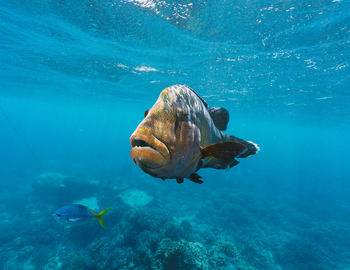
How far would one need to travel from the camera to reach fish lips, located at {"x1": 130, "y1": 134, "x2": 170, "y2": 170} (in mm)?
1036

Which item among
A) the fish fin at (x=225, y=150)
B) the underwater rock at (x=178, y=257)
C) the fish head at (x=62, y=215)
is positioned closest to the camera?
the fish fin at (x=225, y=150)

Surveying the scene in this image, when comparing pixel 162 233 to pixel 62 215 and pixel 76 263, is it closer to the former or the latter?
pixel 76 263

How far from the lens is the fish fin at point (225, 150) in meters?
1.18

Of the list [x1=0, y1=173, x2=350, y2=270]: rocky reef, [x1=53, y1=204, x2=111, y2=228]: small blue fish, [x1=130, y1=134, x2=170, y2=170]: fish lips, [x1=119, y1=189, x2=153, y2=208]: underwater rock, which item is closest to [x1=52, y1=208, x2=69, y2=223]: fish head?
[x1=53, y1=204, x2=111, y2=228]: small blue fish

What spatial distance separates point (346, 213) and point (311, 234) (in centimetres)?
1492

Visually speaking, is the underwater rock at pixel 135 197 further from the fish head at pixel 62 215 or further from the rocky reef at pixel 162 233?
the fish head at pixel 62 215

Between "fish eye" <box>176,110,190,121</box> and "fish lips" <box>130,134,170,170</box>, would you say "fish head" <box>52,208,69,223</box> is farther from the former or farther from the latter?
"fish eye" <box>176,110,190,121</box>

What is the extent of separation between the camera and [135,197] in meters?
20.3

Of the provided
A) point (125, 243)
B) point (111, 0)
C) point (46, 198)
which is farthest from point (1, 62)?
point (125, 243)

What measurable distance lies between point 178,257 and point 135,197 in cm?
1415

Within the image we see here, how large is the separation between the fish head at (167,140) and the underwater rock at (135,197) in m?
18.6

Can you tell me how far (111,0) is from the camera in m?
7.89

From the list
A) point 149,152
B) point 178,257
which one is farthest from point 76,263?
point 149,152

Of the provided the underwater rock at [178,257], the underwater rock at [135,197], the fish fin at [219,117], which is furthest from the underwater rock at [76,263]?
the fish fin at [219,117]
